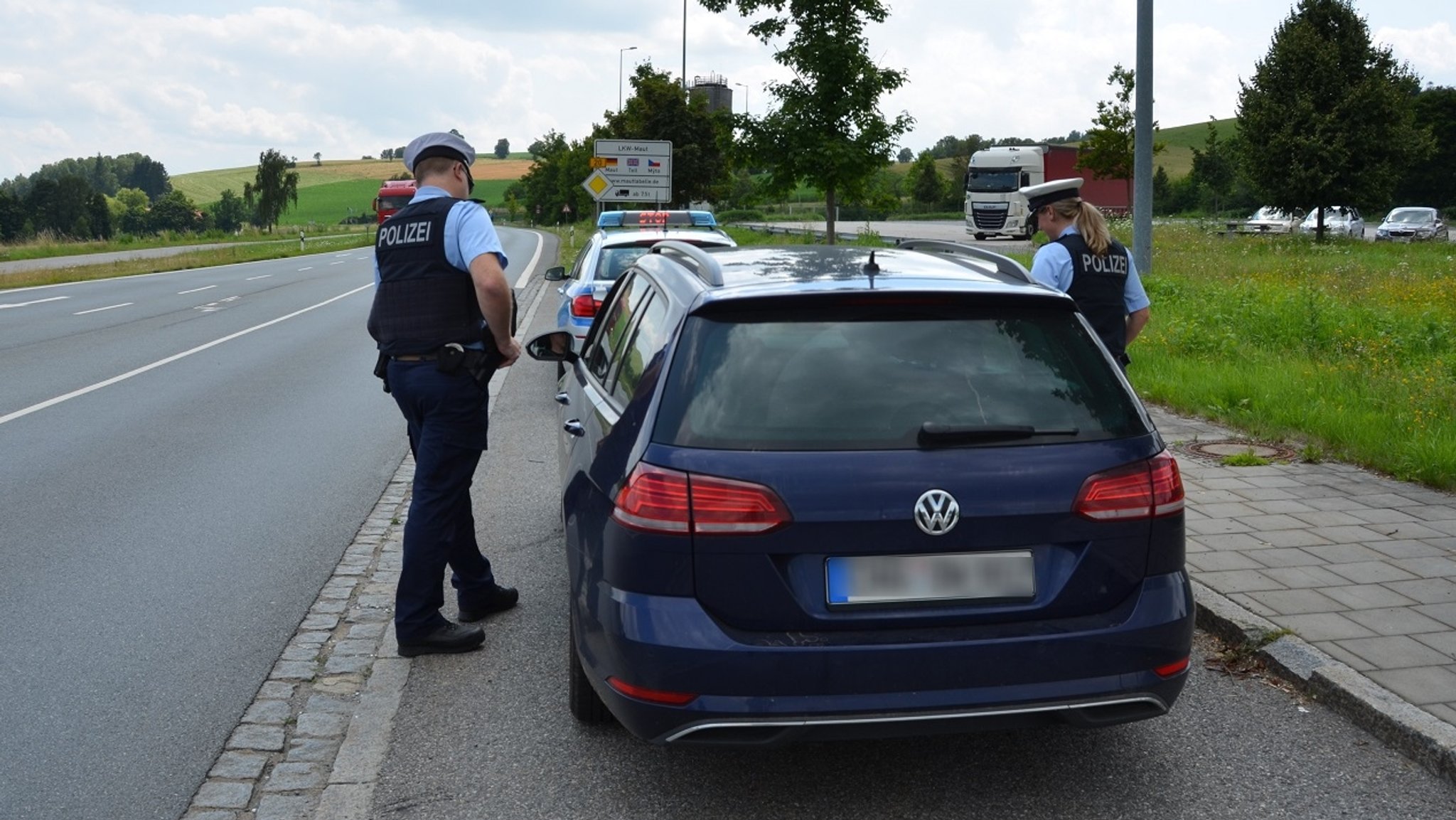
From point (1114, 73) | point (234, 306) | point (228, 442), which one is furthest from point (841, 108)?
point (1114, 73)

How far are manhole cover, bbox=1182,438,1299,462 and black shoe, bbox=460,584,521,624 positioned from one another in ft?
16.2

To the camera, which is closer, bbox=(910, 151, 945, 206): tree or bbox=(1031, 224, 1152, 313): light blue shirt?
bbox=(1031, 224, 1152, 313): light blue shirt

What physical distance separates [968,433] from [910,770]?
1.16 metres

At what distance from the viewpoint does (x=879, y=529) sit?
3.24m

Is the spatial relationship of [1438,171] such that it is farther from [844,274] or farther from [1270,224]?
[844,274]

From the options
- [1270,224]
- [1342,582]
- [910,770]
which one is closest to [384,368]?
[910,770]

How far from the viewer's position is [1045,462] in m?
3.37

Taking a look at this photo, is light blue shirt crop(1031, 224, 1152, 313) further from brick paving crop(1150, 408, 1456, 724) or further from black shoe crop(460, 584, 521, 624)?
black shoe crop(460, 584, 521, 624)

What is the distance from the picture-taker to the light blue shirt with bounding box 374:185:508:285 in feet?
15.5

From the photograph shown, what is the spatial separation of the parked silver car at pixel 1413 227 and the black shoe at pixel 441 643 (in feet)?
129

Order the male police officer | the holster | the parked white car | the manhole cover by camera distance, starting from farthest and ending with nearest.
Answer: the parked white car → the manhole cover → the holster → the male police officer

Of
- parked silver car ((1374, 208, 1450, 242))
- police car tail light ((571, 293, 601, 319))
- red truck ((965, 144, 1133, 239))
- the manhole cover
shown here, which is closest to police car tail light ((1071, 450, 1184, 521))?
the manhole cover

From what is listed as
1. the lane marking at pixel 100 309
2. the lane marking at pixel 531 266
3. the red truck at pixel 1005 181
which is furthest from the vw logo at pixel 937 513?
the red truck at pixel 1005 181

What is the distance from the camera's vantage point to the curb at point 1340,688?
12.7 ft
